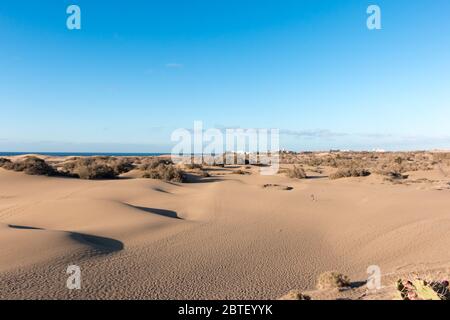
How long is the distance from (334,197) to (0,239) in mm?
12710

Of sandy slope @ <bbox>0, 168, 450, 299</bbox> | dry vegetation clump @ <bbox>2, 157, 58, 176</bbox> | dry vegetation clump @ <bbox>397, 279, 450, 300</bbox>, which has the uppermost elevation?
dry vegetation clump @ <bbox>2, 157, 58, 176</bbox>

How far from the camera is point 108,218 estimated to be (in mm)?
10570

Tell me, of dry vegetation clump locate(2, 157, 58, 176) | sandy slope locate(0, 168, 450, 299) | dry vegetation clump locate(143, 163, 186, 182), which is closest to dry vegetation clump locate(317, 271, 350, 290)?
sandy slope locate(0, 168, 450, 299)

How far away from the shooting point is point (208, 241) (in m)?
8.68

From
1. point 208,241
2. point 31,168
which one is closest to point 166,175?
point 31,168

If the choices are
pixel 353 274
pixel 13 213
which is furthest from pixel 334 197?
pixel 13 213

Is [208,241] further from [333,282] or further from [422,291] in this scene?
[422,291]

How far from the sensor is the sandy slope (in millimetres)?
5887

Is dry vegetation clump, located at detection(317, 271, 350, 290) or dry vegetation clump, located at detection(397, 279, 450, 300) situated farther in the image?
dry vegetation clump, located at detection(317, 271, 350, 290)

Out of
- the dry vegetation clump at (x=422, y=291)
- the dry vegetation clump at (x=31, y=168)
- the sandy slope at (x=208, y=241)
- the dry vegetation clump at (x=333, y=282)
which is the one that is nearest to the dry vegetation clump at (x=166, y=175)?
the dry vegetation clump at (x=31, y=168)

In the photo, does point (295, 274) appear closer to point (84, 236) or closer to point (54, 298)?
point (54, 298)

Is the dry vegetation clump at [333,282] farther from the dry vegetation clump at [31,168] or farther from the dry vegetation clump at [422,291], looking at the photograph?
the dry vegetation clump at [31,168]

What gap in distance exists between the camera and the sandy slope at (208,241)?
589 centimetres

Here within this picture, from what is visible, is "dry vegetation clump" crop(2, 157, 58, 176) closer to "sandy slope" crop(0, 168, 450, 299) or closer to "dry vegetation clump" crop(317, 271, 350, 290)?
"sandy slope" crop(0, 168, 450, 299)
